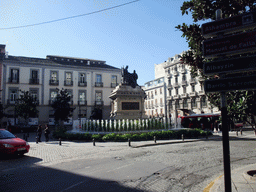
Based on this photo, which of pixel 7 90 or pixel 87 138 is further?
pixel 7 90

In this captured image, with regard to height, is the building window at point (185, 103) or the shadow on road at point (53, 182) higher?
the building window at point (185, 103)

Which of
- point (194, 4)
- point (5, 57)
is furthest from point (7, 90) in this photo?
point (194, 4)

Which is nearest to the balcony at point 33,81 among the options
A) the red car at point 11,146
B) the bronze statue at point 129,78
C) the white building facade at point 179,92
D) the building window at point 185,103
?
the bronze statue at point 129,78

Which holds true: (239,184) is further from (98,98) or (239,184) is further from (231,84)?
(98,98)

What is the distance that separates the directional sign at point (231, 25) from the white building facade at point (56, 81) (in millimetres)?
34813

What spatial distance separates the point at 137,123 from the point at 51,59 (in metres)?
35.2

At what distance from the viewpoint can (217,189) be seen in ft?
16.3

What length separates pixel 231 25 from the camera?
3.87 meters

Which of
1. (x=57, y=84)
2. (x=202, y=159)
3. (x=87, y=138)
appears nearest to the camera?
(x=202, y=159)

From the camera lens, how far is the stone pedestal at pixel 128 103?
67.1 feet

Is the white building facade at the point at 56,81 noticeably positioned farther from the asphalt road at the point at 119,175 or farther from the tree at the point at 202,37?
the tree at the point at 202,37

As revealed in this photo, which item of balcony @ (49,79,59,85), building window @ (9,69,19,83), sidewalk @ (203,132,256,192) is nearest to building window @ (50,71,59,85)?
balcony @ (49,79,59,85)

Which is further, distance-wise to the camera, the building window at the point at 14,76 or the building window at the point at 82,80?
the building window at the point at 82,80

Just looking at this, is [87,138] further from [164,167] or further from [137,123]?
[164,167]
